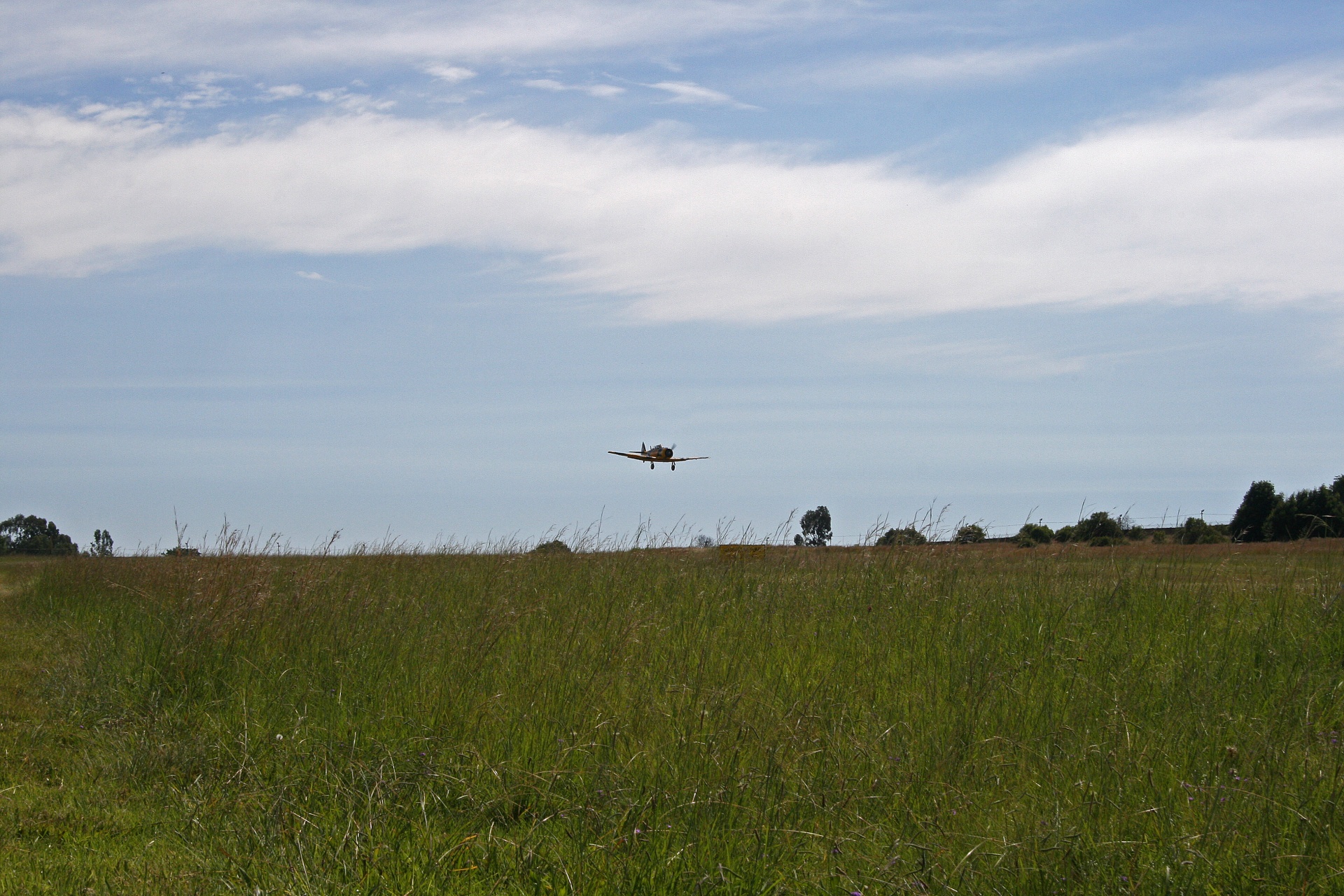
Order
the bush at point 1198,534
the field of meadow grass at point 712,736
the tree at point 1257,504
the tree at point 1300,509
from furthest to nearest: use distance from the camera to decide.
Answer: the tree at point 1257,504 < the tree at point 1300,509 < the bush at point 1198,534 < the field of meadow grass at point 712,736

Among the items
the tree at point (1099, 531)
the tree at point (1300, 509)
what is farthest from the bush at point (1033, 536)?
the tree at point (1300, 509)

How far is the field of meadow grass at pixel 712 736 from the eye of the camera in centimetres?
357

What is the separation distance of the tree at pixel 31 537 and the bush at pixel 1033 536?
2038cm

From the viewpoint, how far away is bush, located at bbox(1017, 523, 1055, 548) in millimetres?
9227

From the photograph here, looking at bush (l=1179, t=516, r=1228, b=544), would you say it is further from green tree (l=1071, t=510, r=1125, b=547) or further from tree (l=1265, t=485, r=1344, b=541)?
tree (l=1265, t=485, r=1344, b=541)

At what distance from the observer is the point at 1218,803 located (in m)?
3.76

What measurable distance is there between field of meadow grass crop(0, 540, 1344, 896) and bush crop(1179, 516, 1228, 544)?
0.85ft

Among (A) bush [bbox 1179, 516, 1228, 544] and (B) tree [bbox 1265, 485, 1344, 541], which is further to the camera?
(B) tree [bbox 1265, 485, 1344, 541]

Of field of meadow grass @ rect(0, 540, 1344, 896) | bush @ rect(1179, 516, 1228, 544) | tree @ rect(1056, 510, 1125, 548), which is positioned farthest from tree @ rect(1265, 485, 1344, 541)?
field of meadow grass @ rect(0, 540, 1344, 896)

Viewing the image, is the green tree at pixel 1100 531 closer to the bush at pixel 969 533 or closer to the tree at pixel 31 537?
the bush at pixel 969 533

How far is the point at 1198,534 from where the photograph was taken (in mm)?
9203

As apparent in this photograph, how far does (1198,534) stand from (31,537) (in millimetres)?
50965

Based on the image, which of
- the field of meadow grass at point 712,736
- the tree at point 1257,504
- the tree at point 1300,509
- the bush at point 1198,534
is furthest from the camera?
the tree at point 1257,504

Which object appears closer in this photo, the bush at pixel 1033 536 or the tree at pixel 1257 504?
the bush at pixel 1033 536
